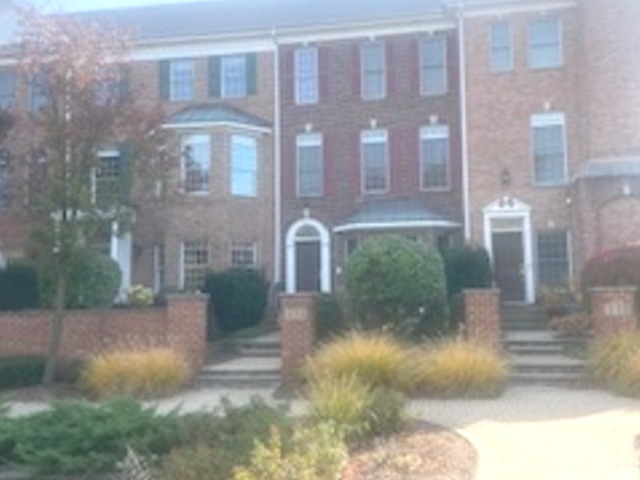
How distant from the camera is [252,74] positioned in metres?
27.8

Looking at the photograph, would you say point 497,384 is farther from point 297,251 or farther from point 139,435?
point 297,251

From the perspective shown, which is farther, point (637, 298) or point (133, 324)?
point (133, 324)

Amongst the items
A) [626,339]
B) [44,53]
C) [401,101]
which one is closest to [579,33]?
[401,101]

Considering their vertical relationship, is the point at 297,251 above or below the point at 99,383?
above

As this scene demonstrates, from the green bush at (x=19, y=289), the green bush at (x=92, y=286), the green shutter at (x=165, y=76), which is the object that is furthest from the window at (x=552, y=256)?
the green bush at (x=19, y=289)

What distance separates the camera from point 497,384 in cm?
1409

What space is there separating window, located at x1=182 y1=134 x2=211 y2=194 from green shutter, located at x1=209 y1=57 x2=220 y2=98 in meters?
2.37

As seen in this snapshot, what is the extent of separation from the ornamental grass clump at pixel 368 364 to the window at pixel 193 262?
12.7 m

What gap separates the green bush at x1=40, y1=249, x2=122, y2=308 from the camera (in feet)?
66.1

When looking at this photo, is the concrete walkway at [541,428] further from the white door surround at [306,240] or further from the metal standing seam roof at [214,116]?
the metal standing seam roof at [214,116]

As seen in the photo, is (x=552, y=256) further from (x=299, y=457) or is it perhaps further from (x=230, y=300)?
(x=299, y=457)

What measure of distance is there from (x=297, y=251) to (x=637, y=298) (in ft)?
41.3

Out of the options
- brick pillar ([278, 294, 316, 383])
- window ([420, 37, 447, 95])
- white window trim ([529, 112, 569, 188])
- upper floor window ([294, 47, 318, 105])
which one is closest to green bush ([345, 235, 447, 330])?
brick pillar ([278, 294, 316, 383])

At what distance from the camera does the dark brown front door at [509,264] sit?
2475cm
